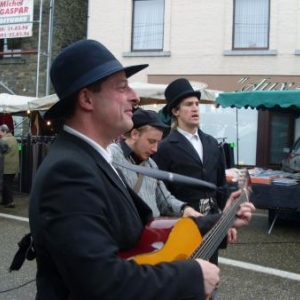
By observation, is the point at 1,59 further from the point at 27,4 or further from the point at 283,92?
the point at 283,92

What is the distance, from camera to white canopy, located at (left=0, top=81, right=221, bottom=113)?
9.40 m

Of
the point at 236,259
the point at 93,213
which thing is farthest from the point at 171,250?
the point at 236,259

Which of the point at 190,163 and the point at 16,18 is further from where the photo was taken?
the point at 16,18

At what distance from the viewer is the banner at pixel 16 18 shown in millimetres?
16125

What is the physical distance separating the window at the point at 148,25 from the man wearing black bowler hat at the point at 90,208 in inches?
528

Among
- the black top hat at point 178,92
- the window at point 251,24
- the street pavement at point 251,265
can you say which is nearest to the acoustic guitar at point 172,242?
the black top hat at point 178,92

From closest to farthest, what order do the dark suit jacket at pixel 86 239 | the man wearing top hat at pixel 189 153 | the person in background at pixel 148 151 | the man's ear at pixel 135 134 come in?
the dark suit jacket at pixel 86 239
the person in background at pixel 148 151
the man's ear at pixel 135 134
the man wearing top hat at pixel 189 153

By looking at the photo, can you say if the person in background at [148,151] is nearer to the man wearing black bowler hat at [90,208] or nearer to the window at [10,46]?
the man wearing black bowler hat at [90,208]

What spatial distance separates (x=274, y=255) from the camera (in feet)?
19.9

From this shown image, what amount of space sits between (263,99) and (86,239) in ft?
22.8

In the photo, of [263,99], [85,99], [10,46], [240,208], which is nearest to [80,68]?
[85,99]

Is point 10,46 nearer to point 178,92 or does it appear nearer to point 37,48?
point 37,48

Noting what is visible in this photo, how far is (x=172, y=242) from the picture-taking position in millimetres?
1766

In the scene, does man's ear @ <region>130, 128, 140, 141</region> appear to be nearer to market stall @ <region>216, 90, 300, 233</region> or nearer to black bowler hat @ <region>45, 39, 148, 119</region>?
black bowler hat @ <region>45, 39, 148, 119</region>
